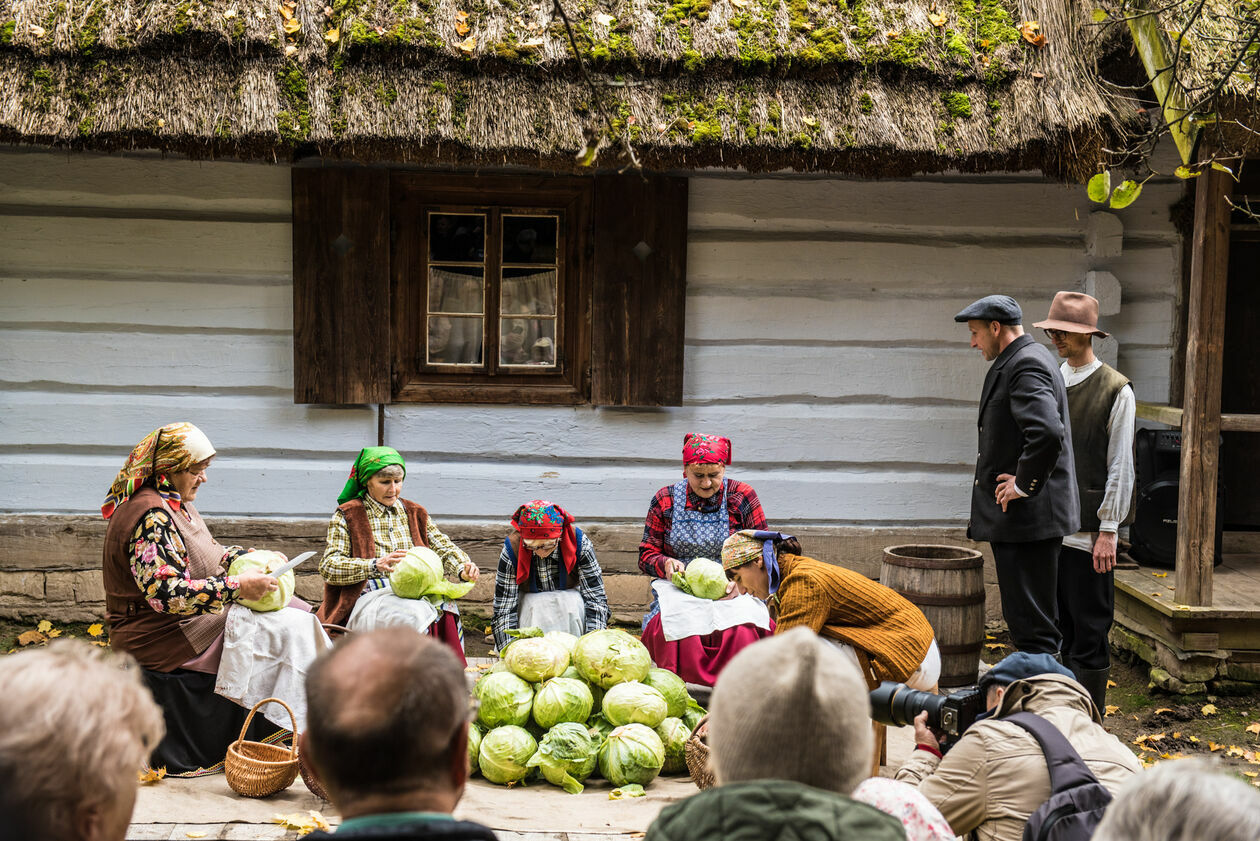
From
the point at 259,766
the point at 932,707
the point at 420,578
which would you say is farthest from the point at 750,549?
the point at 259,766

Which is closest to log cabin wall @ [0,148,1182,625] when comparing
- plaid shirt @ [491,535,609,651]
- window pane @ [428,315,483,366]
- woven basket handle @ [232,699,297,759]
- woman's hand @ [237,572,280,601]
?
window pane @ [428,315,483,366]

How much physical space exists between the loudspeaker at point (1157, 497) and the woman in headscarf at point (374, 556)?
4094mm

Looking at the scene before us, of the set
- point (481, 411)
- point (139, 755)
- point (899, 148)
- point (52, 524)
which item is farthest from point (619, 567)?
point (139, 755)

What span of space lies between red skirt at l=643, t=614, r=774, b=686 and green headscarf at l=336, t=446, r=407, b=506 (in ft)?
5.06

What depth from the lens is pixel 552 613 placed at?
212 inches

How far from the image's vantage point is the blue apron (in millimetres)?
5699

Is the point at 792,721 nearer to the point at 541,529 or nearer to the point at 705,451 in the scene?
the point at 541,529

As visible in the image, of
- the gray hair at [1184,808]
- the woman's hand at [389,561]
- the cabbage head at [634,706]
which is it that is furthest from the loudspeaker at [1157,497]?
the gray hair at [1184,808]

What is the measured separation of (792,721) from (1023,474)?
11.2ft

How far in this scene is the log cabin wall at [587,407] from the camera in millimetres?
6570

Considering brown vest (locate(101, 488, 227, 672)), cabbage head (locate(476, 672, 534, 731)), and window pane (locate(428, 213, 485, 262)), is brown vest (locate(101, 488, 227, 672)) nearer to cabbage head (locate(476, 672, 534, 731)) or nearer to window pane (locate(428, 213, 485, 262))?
cabbage head (locate(476, 672, 534, 731))

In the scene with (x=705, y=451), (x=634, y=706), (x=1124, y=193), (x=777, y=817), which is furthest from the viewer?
(x=705, y=451)

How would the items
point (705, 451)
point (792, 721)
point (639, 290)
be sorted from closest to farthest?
point (792, 721), point (705, 451), point (639, 290)

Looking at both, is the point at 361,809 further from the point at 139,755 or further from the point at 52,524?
the point at 52,524
